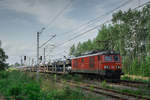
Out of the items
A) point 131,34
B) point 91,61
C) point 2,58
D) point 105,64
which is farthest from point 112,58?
point 2,58

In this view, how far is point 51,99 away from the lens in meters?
10.1

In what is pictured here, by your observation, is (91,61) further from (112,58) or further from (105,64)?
(112,58)

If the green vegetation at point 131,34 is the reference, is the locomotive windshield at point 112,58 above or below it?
below

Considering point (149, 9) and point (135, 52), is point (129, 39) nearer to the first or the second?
point (135, 52)

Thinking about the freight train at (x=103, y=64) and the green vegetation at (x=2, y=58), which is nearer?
the freight train at (x=103, y=64)

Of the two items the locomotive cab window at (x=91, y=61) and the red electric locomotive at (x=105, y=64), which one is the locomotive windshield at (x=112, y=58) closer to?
the red electric locomotive at (x=105, y=64)

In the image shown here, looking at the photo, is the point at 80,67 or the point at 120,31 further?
the point at 120,31

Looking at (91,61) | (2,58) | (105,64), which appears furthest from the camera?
(2,58)

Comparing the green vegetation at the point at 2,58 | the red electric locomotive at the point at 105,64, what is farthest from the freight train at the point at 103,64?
the green vegetation at the point at 2,58

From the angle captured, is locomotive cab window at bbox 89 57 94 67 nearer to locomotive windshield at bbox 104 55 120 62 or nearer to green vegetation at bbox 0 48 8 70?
locomotive windshield at bbox 104 55 120 62

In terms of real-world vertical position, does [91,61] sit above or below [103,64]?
above

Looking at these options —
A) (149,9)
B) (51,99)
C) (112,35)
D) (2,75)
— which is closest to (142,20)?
(149,9)

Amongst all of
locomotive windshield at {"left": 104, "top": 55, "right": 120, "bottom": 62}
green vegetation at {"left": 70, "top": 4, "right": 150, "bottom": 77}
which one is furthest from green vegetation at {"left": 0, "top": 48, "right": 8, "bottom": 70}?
locomotive windshield at {"left": 104, "top": 55, "right": 120, "bottom": 62}

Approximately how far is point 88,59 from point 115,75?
429 centimetres
